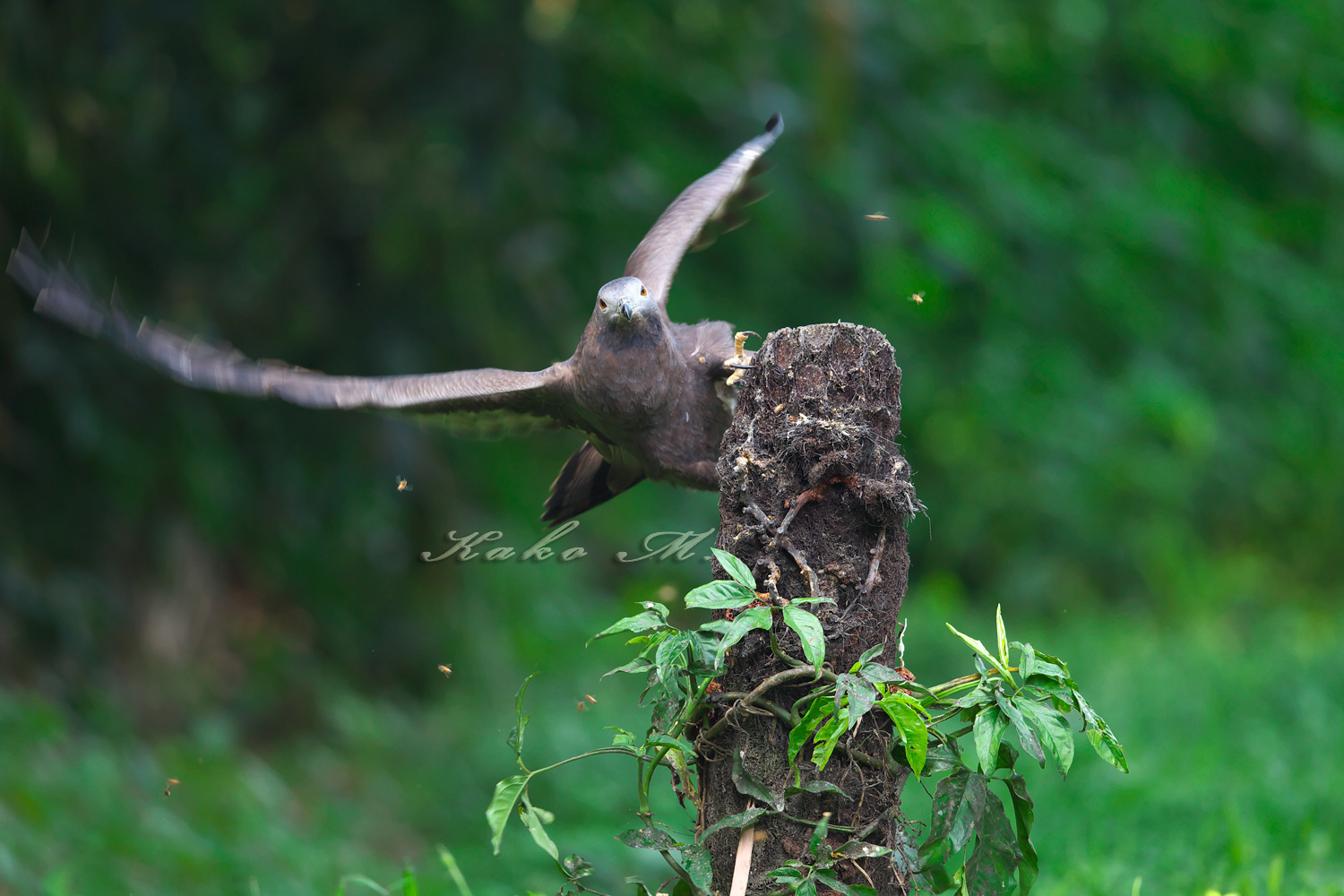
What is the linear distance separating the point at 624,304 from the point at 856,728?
64.5 inches

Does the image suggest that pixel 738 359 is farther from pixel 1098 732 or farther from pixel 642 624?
pixel 1098 732

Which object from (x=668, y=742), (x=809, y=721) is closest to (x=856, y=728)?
(x=809, y=721)

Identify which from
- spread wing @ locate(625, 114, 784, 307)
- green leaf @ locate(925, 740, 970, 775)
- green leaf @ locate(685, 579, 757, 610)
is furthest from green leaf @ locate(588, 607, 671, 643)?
spread wing @ locate(625, 114, 784, 307)

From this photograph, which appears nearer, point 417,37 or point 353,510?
point 417,37

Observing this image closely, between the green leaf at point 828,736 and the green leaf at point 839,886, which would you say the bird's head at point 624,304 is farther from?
the green leaf at point 839,886

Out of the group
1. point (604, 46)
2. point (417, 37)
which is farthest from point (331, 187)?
point (604, 46)

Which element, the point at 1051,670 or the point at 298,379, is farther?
the point at 298,379

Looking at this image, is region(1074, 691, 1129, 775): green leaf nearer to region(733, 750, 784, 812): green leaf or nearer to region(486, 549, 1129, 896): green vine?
region(486, 549, 1129, 896): green vine

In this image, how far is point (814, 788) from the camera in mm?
1892

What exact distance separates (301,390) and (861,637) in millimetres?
1954

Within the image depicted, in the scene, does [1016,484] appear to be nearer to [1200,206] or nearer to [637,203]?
[1200,206]

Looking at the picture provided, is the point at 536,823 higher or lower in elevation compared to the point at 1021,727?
lower

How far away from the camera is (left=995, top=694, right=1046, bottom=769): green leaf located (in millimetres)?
1823

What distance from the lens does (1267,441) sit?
8.35 meters
